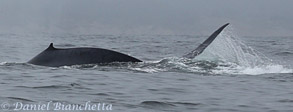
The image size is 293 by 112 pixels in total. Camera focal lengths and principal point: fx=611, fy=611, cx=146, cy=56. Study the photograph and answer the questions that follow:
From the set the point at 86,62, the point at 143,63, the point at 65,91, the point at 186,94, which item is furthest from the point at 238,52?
the point at 65,91

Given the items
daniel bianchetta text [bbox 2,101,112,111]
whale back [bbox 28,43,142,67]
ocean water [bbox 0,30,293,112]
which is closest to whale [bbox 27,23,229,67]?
whale back [bbox 28,43,142,67]

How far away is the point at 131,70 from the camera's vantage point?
12547mm

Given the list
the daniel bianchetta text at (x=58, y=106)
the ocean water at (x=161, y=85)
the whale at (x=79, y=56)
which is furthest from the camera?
the whale at (x=79, y=56)

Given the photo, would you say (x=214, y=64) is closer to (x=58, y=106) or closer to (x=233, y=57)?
(x=233, y=57)

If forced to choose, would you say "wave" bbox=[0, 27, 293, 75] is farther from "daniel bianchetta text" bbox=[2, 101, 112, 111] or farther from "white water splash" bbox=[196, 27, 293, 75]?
"daniel bianchetta text" bbox=[2, 101, 112, 111]

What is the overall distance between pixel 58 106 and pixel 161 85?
9.84 ft

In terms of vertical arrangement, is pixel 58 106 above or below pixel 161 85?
below

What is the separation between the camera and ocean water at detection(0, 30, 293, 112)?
850 cm

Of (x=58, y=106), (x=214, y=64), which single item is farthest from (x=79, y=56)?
(x=58, y=106)

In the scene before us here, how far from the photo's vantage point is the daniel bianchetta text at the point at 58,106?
795cm

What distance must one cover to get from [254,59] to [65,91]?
7.18 metres

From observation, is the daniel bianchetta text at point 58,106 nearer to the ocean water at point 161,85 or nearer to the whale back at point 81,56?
the ocean water at point 161,85

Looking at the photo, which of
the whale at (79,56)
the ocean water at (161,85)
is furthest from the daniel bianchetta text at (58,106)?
the whale at (79,56)

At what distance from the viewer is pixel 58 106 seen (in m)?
8.11
